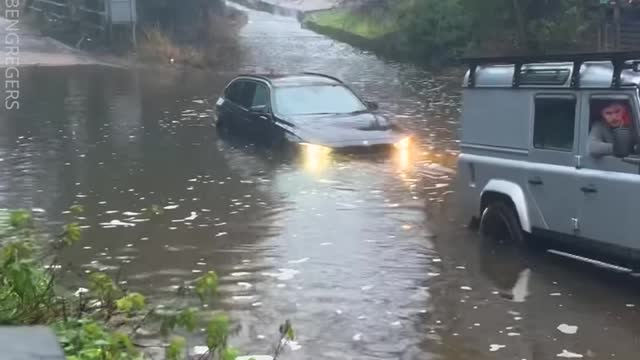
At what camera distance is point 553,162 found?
31.6 feet

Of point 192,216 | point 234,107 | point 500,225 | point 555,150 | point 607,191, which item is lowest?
point 192,216

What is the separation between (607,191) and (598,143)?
0.43 metres

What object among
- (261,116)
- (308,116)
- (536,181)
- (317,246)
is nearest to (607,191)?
(536,181)

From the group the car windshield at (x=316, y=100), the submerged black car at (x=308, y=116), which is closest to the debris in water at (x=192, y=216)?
the submerged black car at (x=308, y=116)

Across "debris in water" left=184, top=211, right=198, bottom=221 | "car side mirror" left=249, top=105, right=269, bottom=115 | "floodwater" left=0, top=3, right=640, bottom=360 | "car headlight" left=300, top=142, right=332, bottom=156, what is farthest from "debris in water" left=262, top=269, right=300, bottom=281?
"car side mirror" left=249, top=105, right=269, bottom=115

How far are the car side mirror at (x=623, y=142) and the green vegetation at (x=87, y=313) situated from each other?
3150 mm

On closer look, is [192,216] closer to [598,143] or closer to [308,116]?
[308,116]

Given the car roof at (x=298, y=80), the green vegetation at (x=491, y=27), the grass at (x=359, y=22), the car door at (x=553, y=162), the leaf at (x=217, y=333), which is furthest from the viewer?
the grass at (x=359, y=22)

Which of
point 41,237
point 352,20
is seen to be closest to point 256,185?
point 41,237

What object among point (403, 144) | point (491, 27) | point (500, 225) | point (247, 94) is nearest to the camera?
point (500, 225)

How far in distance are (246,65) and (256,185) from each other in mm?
26384

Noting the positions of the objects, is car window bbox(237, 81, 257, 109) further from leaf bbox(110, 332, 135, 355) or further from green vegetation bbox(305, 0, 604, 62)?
green vegetation bbox(305, 0, 604, 62)

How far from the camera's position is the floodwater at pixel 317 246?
26.5 feet
